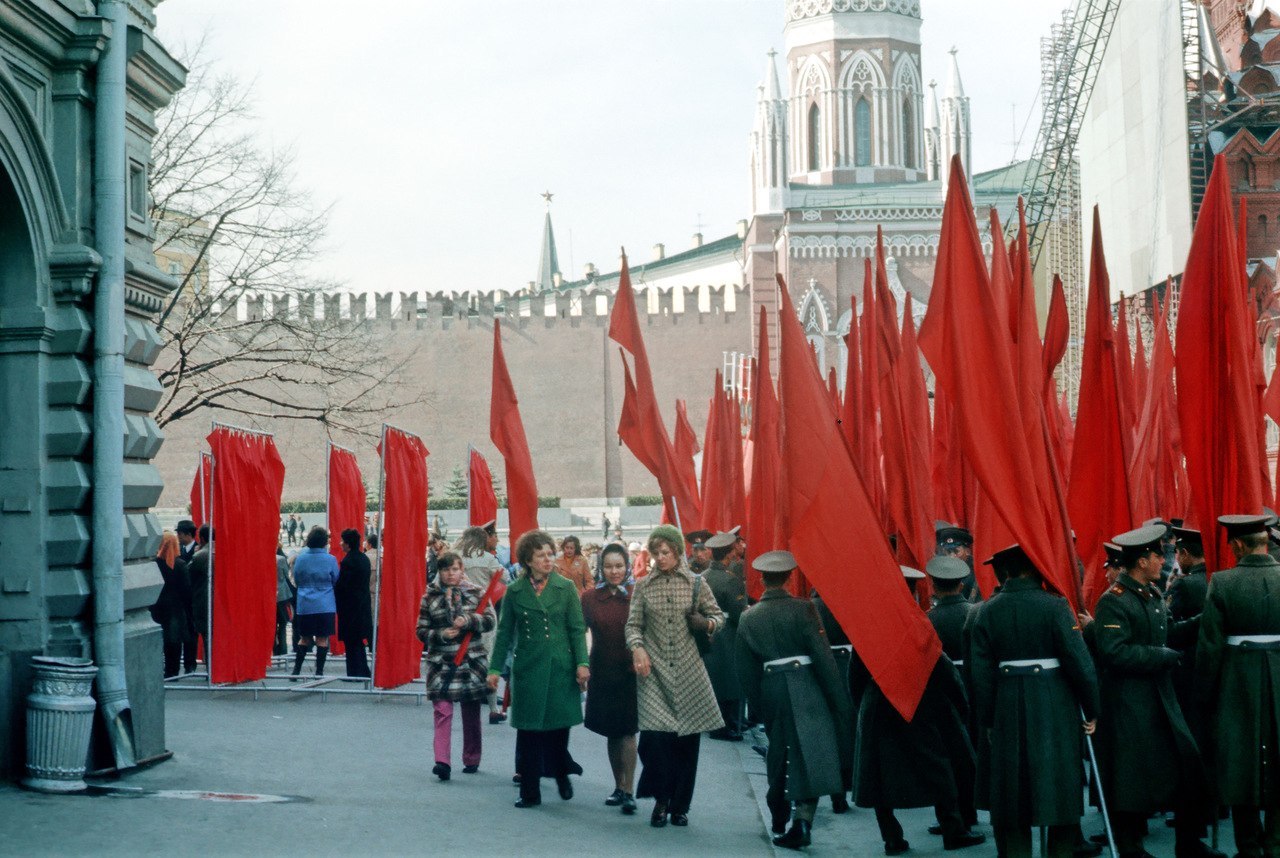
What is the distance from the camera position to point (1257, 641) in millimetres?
7008

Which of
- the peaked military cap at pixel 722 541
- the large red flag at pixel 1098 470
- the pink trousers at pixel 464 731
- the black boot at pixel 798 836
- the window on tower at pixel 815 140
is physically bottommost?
the black boot at pixel 798 836

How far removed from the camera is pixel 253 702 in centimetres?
1329

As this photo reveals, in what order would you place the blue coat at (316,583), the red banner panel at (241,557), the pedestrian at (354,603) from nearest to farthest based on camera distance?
the red banner panel at (241,557)
the pedestrian at (354,603)
the blue coat at (316,583)

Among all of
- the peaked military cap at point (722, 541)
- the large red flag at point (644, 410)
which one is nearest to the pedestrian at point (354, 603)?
the large red flag at point (644, 410)

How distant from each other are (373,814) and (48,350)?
3186 millimetres

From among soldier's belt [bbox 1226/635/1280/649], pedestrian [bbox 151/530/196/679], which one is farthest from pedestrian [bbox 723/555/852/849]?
pedestrian [bbox 151/530/196/679]

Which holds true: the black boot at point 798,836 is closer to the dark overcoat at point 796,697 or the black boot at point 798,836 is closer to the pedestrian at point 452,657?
the dark overcoat at point 796,697

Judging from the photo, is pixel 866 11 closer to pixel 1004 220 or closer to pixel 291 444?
pixel 1004 220

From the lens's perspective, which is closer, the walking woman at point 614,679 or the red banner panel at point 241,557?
the walking woman at point 614,679

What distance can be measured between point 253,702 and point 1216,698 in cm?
842

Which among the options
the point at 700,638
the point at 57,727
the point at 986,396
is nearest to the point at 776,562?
the point at 700,638

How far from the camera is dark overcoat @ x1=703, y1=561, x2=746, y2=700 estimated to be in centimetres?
1178

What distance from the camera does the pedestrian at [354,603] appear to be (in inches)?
588

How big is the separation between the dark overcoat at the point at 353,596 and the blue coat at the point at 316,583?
18cm
